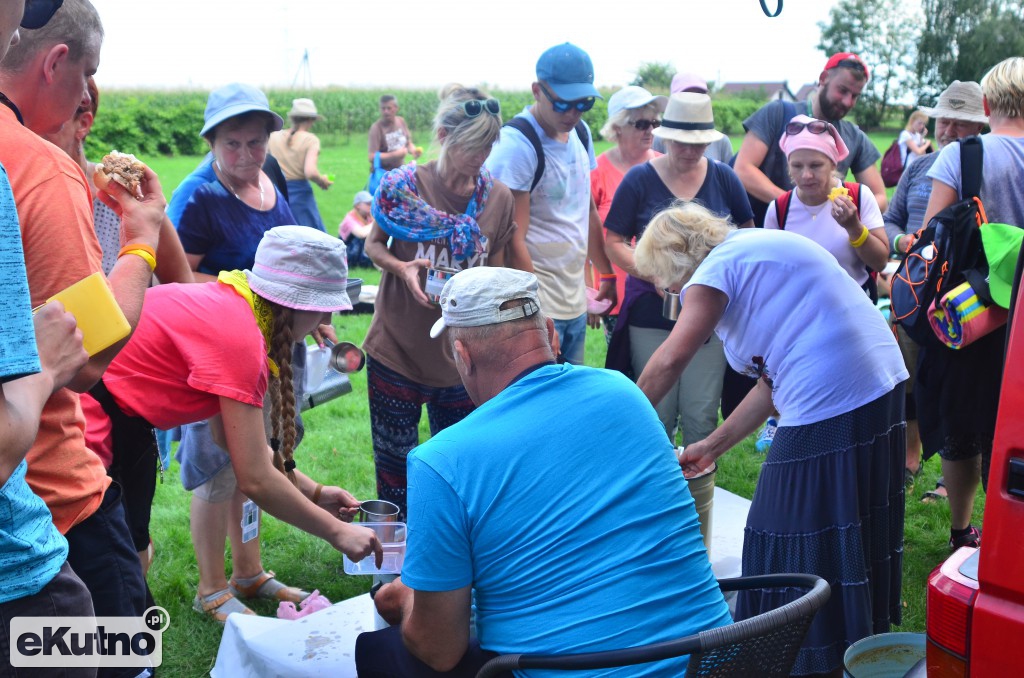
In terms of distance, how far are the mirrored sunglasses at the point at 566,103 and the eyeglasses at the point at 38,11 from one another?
2860 mm

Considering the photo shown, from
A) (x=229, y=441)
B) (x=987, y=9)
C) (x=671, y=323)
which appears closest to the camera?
(x=229, y=441)

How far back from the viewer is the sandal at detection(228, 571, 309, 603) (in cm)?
374

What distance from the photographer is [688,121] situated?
457 cm

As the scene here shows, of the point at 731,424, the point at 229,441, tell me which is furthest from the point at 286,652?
the point at 731,424

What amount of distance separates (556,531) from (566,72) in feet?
10.0

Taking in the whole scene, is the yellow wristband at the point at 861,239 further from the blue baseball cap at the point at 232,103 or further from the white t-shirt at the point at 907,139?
the white t-shirt at the point at 907,139

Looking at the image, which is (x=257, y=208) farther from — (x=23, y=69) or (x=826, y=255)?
(x=826, y=255)

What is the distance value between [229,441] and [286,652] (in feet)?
2.73

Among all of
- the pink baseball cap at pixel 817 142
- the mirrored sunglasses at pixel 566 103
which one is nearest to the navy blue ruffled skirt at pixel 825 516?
the pink baseball cap at pixel 817 142

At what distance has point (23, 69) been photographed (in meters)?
1.98

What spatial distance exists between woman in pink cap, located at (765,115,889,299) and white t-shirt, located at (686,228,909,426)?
1.52m

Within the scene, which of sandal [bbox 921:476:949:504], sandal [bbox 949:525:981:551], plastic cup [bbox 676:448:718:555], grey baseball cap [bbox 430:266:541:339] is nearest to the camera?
grey baseball cap [bbox 430:266:541:339]

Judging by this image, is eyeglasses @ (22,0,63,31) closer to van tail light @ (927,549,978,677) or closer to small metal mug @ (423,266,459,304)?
small metal mug @ (423,266,459,304)

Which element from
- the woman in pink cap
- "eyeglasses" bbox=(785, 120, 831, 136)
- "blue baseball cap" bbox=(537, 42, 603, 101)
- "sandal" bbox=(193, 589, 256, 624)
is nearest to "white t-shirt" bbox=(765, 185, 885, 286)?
the woman in pink cap
